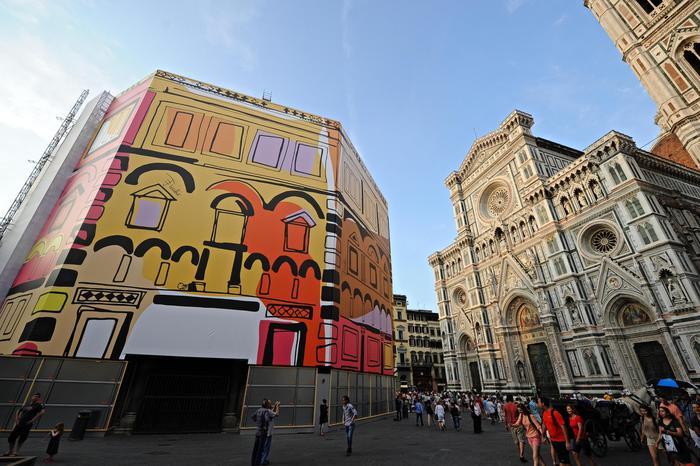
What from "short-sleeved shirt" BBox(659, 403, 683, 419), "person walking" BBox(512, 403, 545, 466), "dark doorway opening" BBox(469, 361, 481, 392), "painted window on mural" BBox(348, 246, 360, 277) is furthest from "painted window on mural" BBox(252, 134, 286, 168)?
"dark doorway opening" BBox(469, 361, 481, 392)

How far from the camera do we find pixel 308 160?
19.3m

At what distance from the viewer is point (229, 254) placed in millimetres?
14344

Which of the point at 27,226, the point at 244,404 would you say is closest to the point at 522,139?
the point at 244,404

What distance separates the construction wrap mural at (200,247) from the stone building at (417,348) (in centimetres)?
3380

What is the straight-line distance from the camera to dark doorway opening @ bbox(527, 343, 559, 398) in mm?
28417

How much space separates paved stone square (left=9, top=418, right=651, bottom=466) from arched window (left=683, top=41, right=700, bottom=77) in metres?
30.8

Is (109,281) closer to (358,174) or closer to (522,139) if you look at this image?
(358,174)

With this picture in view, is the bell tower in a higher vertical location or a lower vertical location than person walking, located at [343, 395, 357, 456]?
higher

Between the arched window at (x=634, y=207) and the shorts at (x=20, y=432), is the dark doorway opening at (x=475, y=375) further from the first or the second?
the shorts at (x=20, y=432)

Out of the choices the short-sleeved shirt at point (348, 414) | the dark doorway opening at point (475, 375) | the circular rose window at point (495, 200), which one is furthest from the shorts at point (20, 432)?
the circular rose window at point (495, 200)

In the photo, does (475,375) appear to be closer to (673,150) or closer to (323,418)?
(323,418)

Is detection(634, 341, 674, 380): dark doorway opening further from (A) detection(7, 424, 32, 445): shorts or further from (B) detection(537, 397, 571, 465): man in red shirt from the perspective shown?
(A) detection(7, 424, 32, 445): shorts

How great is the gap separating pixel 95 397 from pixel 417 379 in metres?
48.6

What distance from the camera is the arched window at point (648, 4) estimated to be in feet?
94.6
